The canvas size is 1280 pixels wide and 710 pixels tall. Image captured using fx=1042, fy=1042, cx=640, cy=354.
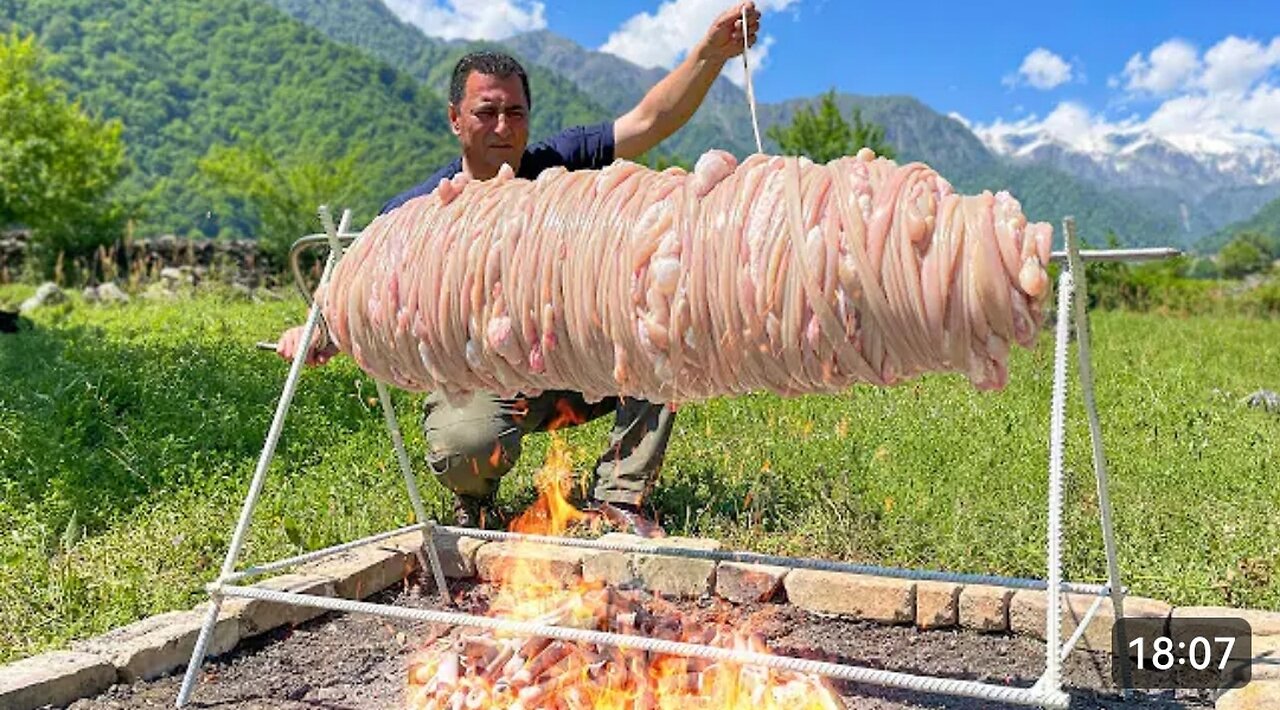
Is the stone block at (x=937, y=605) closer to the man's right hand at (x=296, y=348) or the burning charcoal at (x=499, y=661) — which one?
the burning charcoal at (x=499, y=661)

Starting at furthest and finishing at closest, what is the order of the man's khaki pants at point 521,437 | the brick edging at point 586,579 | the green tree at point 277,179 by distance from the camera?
the green tree at point 277,179 < the man's khaki pants at point 521,437 < the brick edging at point 586,579

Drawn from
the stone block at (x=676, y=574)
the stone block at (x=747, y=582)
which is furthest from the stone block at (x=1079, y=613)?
the stone block at (x=676, y=574)

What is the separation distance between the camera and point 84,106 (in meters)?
90.7

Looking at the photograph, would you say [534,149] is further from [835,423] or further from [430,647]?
[835,423]

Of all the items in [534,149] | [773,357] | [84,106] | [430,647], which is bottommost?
[430,647]

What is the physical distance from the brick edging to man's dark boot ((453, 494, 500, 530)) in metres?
0.39

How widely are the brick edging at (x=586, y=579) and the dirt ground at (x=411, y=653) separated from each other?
0.05 meters

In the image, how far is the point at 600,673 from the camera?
304 centimetres

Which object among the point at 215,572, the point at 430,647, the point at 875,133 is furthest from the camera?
the point at 875,133

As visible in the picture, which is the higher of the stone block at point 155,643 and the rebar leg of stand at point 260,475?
the rebar leg of stand at point 260,475

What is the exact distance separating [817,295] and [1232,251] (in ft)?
260

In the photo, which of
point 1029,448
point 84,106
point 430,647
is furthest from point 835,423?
point 84,106

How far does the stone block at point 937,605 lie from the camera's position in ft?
12.3

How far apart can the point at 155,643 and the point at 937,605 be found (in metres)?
2.64
